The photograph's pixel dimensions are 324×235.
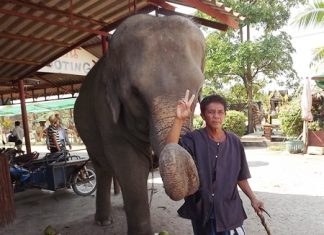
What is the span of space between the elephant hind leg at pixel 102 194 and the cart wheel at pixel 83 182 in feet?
5.22

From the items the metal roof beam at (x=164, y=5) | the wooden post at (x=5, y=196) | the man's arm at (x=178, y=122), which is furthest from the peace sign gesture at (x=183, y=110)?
the metal roof beam at (x=164, y=5)

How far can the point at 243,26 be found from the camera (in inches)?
599

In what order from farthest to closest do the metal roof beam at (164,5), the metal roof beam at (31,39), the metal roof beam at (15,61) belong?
1. the metal roof beam at (15,61)
2. the metal roof beam at (164,5)
3. the metal roof beam at (31,39)

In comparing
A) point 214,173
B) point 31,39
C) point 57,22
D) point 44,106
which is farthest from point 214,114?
point 44,106

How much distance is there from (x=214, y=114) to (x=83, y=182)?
481 cm

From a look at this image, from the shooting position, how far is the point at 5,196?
17.1 ft

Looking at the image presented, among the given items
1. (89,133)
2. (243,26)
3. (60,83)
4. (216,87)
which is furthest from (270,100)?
(89,133)

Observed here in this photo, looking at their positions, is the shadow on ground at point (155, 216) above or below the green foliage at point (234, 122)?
below

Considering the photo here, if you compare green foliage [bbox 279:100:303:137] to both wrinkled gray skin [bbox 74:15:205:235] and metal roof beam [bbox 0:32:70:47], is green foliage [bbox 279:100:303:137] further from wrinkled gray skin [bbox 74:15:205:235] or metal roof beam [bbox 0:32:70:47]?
wrinkled gray skin [bbox 74:15:205:235]

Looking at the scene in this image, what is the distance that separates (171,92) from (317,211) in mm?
3428

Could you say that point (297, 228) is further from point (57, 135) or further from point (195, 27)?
point (57, 135)

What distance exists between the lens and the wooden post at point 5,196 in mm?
5180

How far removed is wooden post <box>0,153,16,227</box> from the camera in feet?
17.0

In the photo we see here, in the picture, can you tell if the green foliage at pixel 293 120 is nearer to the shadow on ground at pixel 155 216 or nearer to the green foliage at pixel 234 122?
the green foliage at pixel 234 122
